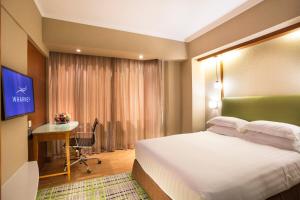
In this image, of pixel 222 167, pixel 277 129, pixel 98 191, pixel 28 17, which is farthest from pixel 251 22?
pixel 98 191

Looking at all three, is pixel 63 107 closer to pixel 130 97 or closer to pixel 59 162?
pixel 59 162

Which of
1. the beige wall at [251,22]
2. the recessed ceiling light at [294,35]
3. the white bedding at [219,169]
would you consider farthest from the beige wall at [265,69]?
the white bedding at [219,169]

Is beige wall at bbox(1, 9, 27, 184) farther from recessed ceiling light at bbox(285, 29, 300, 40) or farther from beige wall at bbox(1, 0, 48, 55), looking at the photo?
recessed ceiling light at bbox(285, 29, 300, 40)

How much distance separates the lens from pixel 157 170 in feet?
6.23

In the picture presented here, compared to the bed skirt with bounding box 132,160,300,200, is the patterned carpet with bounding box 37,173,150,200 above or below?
below

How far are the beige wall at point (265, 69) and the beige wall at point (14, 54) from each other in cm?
Result: 378

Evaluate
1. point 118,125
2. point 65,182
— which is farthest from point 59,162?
point 118,125

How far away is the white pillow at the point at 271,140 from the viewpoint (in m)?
2.11

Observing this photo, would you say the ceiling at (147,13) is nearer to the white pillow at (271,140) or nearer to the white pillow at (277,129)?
the white pillow at (277,129)

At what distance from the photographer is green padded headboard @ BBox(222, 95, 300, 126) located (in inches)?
96.1

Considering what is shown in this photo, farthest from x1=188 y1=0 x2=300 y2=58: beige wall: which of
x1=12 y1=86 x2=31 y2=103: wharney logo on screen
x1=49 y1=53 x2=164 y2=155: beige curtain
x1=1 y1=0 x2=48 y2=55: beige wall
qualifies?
x1=12 y1=86 x2=31 y2=103: wharney logo on screen

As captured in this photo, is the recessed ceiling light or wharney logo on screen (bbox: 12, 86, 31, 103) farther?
the recessed ceiling light

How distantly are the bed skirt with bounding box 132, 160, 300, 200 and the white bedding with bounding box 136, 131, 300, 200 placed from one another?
8cm

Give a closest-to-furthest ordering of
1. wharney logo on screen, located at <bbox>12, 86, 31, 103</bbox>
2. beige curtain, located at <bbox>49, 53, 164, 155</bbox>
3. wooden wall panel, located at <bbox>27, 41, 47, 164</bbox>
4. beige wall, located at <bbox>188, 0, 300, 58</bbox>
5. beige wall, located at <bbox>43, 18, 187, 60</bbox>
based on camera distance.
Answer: wharney logo on screen, located at <bbox>12, 86, 31, 103</bbox> → beige wall, located at <bbox>188, 0, 300, 58</bbox> → wooden wall panel, located at <bbox>27, 41, 47, 164</bbox> → beige wall, located at <bbox>43, 18, 187, 60</bbox> → beige curtain, located at <bbox>49, 53, 164, 155</bbox>
